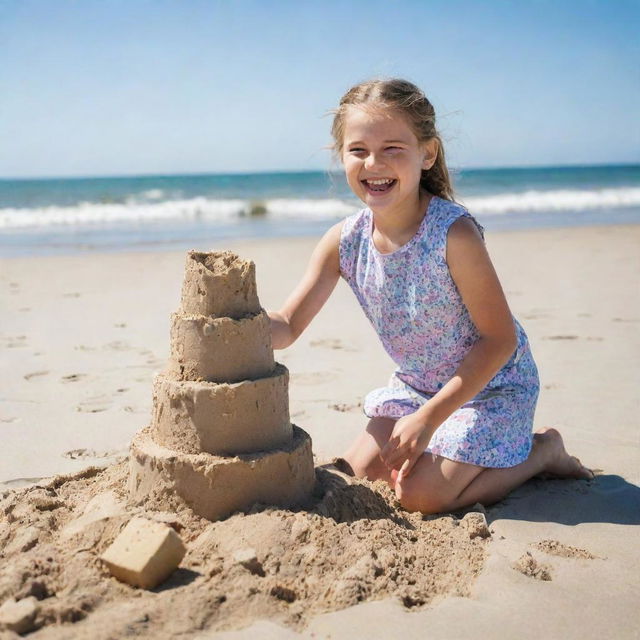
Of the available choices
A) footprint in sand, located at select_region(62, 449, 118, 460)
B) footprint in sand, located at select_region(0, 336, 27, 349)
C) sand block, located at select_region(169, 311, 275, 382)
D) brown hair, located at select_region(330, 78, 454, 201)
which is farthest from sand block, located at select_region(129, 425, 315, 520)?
footprint in sand, located at select_region(0, 336, 27, 349)

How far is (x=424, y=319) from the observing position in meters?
3.19

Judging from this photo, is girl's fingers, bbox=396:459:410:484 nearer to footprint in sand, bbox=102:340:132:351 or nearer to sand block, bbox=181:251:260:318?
sand block, bbox=181:251:260:318

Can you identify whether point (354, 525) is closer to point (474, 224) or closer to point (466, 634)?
point (466, 634)

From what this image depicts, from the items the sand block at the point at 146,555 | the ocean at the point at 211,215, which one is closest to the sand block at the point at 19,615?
the sand block at the point at 146,555

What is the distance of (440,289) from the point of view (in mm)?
3111

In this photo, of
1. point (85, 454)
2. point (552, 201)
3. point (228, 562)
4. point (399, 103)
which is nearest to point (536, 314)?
point (399, 103)

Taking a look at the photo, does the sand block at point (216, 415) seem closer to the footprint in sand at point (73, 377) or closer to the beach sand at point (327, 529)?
the beach sand at point (327, 529)

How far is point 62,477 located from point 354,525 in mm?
1237

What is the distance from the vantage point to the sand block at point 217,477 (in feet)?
8.18

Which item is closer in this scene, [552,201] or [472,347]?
[472,347]

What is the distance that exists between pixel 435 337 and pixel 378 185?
653 millimetres

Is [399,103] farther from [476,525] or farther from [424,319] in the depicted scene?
[476,525]

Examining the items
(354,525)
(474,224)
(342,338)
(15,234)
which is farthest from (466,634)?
(15,234)

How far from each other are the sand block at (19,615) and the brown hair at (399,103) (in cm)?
203
